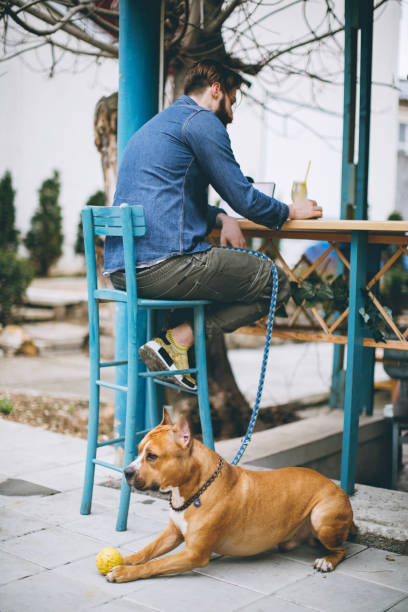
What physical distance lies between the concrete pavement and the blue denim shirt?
1.12 metres

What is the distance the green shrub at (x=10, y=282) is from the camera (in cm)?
841

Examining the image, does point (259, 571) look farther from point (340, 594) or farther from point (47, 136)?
point (47, 136)

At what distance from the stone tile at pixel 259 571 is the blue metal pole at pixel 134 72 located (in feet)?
4.16

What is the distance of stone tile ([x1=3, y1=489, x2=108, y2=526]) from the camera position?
2957 mm

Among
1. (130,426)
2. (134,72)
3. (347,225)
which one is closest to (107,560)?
(130,426)

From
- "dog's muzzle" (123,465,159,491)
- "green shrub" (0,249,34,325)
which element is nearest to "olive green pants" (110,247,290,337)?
"dog's muzzle" (123,465,159,491)

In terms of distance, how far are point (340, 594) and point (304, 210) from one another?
162 cm

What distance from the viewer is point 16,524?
9.33 ft

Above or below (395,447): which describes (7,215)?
above

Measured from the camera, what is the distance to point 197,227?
9.71 feet

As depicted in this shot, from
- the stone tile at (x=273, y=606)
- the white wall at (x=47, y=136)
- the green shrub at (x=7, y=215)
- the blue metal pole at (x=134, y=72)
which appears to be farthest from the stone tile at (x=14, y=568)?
the green shrub at (x=7, y=215)

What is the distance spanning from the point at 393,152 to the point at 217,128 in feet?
13.1

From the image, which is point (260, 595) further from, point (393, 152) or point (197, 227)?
point (393, 152)

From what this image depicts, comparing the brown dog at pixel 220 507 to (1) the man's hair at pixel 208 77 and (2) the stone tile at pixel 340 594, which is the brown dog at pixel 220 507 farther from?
(1) the man's hair at pixel 208 77
